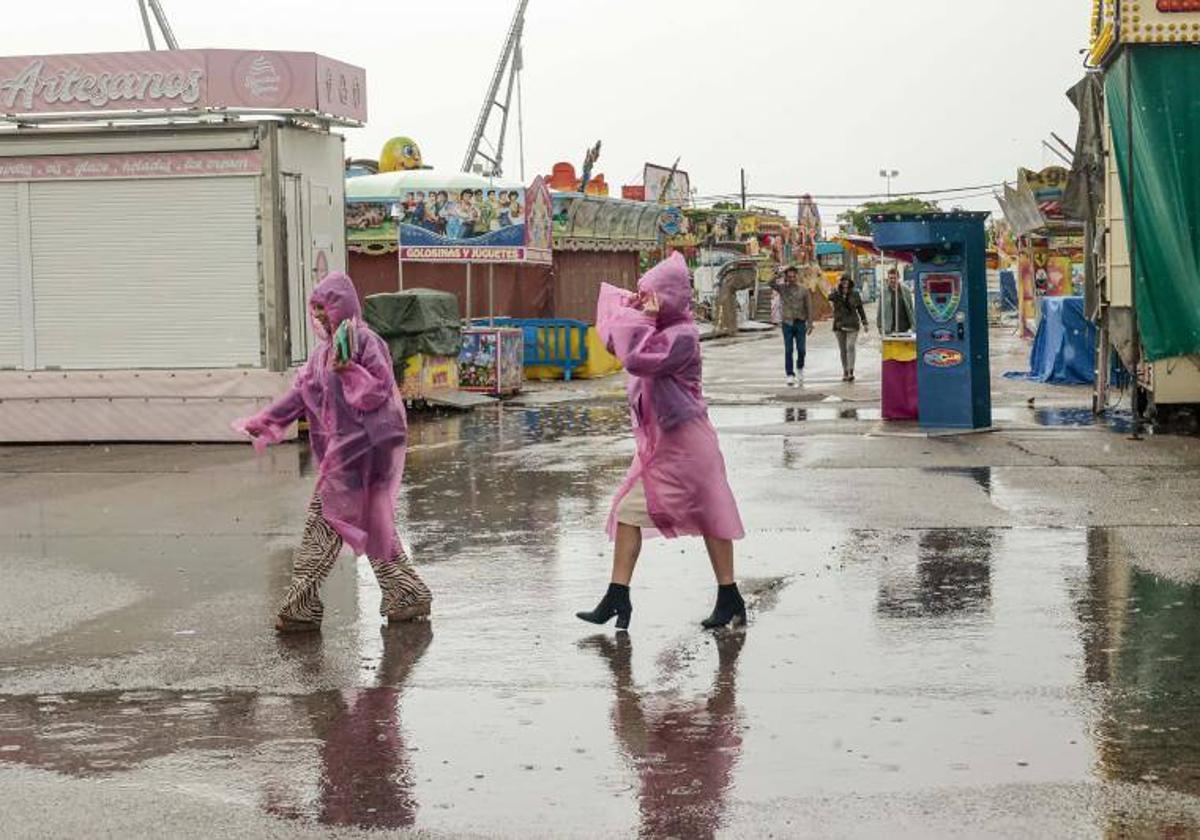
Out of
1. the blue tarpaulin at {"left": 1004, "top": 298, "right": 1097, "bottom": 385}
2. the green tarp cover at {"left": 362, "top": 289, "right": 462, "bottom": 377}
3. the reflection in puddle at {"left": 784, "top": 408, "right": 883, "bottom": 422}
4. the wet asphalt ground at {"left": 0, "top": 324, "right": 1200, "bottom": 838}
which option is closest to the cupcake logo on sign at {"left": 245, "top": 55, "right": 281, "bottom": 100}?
the green tarp cover at {"left": 362, "top": 289, "right": 462, "bottom": 377}

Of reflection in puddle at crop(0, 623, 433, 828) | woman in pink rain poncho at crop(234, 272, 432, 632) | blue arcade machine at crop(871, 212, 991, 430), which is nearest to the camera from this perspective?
reflection in puddle at crop(0, 623, 433, 828)

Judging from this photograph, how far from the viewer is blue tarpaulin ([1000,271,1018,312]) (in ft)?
204

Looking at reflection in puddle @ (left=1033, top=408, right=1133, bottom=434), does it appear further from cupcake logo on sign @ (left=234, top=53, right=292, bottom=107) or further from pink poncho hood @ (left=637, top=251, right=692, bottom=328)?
pink poncho hood @ (left=637, top=251, right=692, bottom=328)

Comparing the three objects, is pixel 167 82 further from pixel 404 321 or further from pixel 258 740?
pixel 258 740

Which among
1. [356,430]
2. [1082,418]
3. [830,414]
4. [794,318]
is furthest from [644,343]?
[794,318]

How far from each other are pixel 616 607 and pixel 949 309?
10.1 metres

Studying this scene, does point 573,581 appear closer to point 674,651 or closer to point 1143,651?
point 674,651

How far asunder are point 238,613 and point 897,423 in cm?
1046

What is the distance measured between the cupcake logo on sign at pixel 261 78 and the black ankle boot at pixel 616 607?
10.6 m

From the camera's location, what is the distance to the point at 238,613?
9000 mm

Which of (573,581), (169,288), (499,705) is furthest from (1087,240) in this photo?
(499,705)

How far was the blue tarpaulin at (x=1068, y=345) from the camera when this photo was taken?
23703 millimetres

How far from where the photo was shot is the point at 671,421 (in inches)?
324

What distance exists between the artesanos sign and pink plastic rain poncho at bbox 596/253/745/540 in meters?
10.2
